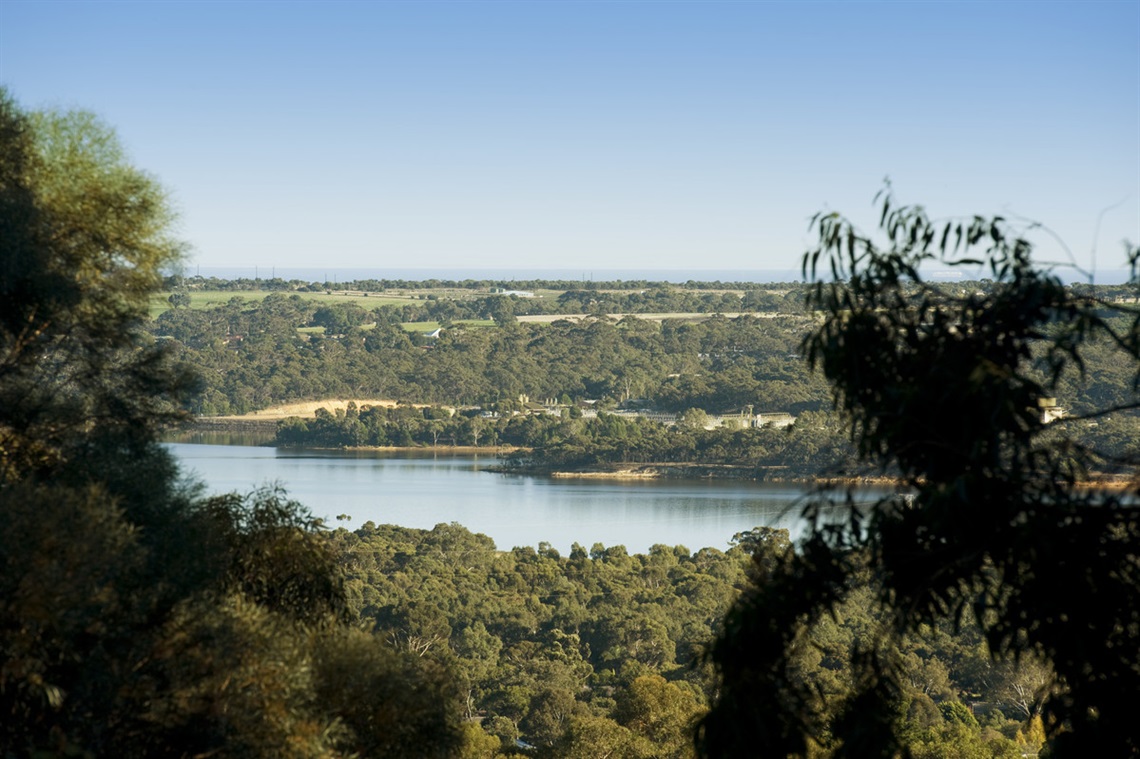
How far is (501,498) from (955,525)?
2920 centimetres

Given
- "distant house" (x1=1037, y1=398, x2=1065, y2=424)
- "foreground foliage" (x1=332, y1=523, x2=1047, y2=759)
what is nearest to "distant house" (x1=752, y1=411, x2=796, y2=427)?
"foreground foliage" (x1=332, y1=523, x2=1047, y2=759)

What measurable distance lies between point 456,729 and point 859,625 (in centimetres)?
1205

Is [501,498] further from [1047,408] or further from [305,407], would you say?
[1047,408]

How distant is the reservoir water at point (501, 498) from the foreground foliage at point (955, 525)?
21.4 m

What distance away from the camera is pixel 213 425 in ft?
145

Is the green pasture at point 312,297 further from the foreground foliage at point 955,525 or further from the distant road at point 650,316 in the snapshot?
the foreground foliage at point 955,525

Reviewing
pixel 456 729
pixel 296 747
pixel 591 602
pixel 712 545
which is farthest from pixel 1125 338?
pixel 712 545

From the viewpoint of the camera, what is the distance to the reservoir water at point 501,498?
26.5 meters

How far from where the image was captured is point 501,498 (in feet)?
104

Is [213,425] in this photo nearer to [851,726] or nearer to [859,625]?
[859,625]

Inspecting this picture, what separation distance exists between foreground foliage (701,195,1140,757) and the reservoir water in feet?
70.2

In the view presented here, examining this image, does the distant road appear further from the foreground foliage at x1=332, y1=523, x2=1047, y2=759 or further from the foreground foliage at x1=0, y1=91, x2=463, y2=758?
the foreground foliage at x1=0, y1=91, x2=463, y2=758

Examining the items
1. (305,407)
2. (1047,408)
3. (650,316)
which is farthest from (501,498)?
(650,316)

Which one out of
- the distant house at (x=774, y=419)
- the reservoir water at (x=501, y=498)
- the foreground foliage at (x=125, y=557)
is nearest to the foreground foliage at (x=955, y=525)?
the foreground foliage at (x=125, y=557)
